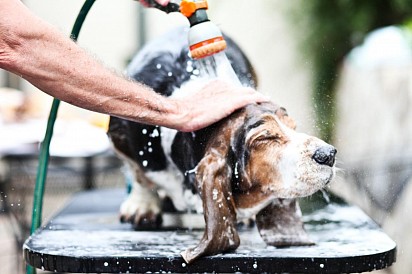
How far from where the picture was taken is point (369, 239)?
205 cm

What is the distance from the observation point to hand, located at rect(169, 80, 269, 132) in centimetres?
193

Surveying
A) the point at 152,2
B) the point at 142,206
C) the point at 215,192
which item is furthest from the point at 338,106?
the point at 215,192

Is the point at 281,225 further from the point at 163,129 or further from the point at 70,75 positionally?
the point at 70,75

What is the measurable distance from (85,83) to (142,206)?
687 mm

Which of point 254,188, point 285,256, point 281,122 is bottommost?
point 285,256

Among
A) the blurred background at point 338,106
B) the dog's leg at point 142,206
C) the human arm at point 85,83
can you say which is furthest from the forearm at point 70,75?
the blurred background at point 338,106

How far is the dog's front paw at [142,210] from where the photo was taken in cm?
238

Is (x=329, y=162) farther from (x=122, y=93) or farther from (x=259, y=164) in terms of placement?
(x=122, y=93)

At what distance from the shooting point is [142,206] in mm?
2424

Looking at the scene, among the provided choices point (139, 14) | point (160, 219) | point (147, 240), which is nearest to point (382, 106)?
point (160, 219)

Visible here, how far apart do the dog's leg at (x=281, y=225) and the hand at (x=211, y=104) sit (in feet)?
0.93

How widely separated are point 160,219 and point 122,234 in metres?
0.24

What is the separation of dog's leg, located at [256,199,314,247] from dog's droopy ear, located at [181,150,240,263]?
0.46 ft

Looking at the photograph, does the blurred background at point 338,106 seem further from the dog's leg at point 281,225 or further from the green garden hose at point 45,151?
the dog's leg at point 281,225
